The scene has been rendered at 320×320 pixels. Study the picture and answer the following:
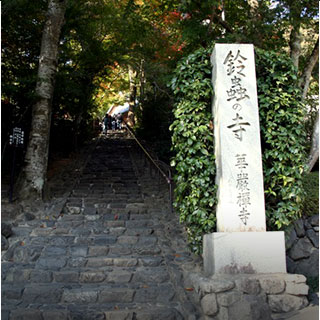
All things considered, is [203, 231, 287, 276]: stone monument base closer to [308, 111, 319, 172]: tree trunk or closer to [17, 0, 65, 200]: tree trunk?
[308, 111, 319, 172]: tree trunk

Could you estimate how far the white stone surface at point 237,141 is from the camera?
4727mm

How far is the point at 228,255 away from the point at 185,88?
257cm

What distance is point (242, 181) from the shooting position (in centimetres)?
478

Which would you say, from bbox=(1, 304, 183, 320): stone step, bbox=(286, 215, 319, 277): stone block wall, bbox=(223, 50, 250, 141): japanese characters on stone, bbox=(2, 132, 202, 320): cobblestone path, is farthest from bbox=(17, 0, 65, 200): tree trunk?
bbox=(286, 215, 319, 277): stone block wall

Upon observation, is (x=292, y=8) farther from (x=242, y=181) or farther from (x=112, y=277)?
(x=112, y=277)

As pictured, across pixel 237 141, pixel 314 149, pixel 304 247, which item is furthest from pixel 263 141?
pixel 314 149

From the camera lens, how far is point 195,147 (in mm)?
5059

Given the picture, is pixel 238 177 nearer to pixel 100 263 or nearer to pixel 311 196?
pixel 100 263

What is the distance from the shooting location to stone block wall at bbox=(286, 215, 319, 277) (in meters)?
5.98

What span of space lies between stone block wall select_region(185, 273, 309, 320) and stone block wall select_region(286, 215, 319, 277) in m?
1.44

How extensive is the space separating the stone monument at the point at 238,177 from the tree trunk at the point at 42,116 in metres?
5.08

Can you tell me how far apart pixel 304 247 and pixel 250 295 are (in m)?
2.52

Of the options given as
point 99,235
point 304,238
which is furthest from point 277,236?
point 99,235

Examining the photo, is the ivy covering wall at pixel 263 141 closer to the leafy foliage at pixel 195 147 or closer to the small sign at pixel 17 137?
the leafy foliage at pixel 195 147
